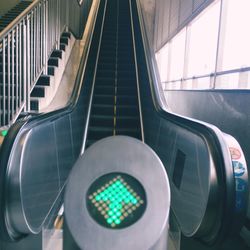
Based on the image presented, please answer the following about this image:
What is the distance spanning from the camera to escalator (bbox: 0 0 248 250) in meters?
1.56

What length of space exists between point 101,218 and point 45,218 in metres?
1.62

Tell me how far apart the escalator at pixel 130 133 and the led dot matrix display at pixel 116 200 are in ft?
2.71

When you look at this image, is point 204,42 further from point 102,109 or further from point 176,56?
point 176,56

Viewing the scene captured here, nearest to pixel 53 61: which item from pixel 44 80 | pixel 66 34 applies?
pixel 44 80

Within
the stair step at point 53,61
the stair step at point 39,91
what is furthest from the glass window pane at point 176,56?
the stair step at point 39,91

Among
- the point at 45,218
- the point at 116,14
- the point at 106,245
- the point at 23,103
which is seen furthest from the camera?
the point at 116,14

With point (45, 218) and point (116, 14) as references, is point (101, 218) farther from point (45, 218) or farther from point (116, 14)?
point (116, 14)

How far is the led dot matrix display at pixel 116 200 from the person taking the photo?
2.76ft

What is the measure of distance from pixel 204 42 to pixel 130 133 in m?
3.21

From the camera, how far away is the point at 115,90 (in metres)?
5.14

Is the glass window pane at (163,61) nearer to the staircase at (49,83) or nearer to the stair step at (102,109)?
the staircase at (49,83)

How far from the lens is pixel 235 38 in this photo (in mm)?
4414

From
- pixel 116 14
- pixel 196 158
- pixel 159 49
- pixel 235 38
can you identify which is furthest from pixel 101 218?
pixel 159 49

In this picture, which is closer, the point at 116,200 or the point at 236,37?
the point at 116,200
